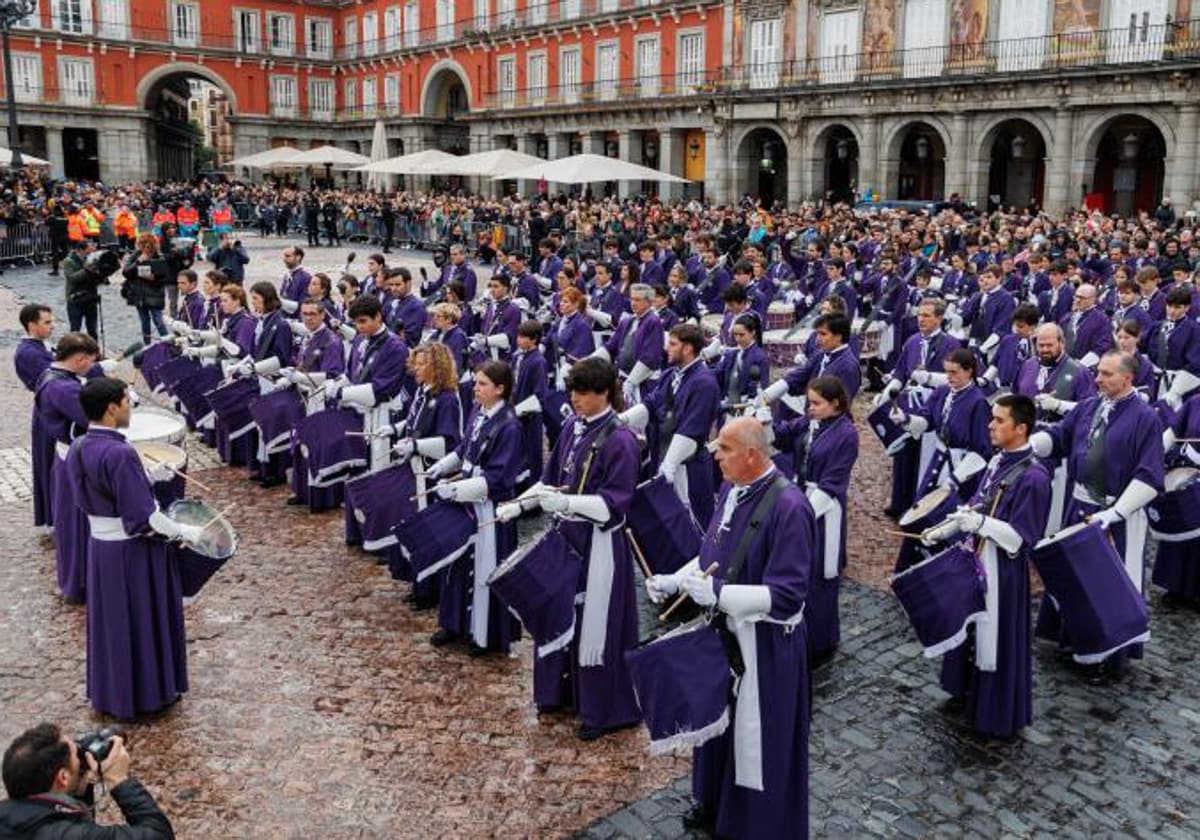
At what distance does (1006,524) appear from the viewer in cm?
582

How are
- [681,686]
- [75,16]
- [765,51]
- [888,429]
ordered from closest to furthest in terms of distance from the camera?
[681,686], [888,429], [765,51], [75,16]

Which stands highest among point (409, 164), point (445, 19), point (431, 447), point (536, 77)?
point (445, 19)

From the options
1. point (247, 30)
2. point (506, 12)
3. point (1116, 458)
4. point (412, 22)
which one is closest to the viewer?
point (1116, 458)

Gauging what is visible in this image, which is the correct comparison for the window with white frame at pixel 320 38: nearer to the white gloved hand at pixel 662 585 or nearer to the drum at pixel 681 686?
the white gloved hand at pixel 662 585

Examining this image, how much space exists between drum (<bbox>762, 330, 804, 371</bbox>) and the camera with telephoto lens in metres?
10.2

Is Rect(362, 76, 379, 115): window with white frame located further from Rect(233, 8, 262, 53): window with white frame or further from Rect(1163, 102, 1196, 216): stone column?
Rect(1163, 102, 1196, 216): stone column

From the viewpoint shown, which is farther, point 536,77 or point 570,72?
point 536,77

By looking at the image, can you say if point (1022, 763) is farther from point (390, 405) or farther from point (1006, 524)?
point (390, 405)

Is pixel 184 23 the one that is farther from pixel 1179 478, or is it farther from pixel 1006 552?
pixel 1006 552

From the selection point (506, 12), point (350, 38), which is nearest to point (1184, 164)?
point (506, 12)

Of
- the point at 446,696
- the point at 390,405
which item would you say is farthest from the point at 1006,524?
the point at 390,405

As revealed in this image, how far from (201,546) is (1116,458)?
5596 millimetres

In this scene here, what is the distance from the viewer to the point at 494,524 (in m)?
7.00

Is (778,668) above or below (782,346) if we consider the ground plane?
below
